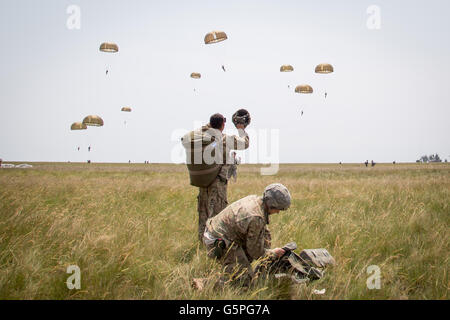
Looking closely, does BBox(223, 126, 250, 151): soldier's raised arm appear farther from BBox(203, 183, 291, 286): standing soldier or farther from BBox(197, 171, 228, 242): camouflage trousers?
BBox(203, 183, 291, 286): standing soldier

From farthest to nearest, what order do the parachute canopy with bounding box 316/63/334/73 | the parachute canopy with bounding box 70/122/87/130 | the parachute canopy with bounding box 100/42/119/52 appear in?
the parachute canopy with bounding box 70/122/87/130 → the parachute canopy with bounding box 100/42/119/52 → the parachute canopy with bounding box 316/63/334/73

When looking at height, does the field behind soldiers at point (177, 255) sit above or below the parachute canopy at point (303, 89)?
below

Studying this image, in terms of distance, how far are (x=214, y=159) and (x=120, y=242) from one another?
1916 millimetres

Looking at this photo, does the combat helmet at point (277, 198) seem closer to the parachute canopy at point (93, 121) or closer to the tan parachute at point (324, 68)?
the tan parachute at point (324, 68)

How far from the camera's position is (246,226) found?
12.5ft

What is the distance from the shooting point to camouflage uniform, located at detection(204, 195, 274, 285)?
150 inches

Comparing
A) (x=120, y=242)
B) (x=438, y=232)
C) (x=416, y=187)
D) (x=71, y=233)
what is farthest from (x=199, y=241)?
(x=416, y=187)

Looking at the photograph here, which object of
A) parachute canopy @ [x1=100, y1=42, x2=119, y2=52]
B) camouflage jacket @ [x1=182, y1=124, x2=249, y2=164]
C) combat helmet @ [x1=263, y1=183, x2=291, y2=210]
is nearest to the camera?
combat helmet @ [x1=263, y1=183, x2=291, y2=210]

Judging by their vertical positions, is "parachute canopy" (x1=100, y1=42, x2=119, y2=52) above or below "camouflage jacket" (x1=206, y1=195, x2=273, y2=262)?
above

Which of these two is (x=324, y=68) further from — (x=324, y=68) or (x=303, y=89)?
(x=303, y=89)

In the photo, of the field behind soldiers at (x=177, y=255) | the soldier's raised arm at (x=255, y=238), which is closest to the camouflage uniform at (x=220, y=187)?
the field behind soldiers at (x=177, y=255)

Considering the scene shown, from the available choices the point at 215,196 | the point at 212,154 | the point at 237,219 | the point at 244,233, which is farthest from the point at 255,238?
the point at 212,154

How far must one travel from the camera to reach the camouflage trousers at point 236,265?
3.80 meters

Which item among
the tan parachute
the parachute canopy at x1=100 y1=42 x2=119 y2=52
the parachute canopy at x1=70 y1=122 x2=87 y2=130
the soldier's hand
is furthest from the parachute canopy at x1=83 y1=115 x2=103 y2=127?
the soldier's hand
